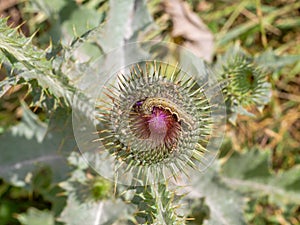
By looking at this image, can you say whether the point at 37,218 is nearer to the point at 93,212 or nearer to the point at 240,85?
the point at 93,212

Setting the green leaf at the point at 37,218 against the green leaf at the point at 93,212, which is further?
the green leaf at the point at 37,218

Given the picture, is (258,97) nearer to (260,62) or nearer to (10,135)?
(260,62)

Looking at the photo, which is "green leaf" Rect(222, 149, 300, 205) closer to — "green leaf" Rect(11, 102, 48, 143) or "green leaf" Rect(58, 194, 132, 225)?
"green leaf" Rect(58, 194, 132, 225)

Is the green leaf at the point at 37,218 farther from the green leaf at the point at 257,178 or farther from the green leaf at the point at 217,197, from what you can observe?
the green leaf at the point at 257,178

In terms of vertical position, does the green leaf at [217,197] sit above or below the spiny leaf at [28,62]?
below

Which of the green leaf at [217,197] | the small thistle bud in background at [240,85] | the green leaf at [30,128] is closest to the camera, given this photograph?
the small thistle bud in background at [240,85]

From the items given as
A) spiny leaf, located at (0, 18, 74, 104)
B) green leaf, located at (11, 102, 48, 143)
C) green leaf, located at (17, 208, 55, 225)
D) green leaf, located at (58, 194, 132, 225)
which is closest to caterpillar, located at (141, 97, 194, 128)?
spiny leaf, located at (0, 18, 74, 104)

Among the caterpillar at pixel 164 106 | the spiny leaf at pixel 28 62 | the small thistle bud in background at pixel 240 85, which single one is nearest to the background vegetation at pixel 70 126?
the spiny leaf at pixel 28 62
